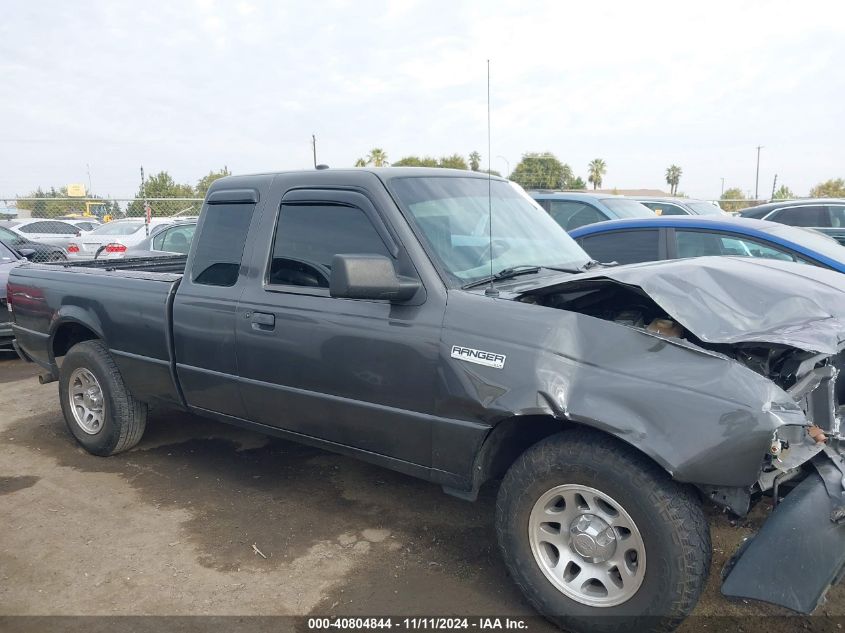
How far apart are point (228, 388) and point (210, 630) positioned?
55.5 inches

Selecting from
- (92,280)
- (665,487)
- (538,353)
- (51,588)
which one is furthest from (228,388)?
(665,487)

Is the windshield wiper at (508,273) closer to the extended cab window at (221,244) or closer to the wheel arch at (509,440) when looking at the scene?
the wheel arch at (509,440)

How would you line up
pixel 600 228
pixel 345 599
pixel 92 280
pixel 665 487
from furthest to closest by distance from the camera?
pixel 600 228, pixel 92 280, pixel 345 599, pixel 665 487

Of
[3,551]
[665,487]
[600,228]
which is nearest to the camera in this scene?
[665,487]

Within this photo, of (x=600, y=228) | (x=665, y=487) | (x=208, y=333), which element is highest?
(x=600, y=228)

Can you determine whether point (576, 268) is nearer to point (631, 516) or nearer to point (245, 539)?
point (631, 516)

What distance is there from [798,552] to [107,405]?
14.0 feet

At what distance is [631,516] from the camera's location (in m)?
2.56

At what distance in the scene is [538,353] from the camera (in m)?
2.74

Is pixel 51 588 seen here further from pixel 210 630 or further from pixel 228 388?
pixel 228 388

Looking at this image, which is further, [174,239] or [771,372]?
[174,239]

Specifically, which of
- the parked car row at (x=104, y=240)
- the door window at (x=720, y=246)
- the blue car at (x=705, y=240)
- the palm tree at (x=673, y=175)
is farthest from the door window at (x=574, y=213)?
the palm tree at (x=673, y=175)

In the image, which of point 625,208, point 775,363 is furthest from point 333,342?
point 625,208

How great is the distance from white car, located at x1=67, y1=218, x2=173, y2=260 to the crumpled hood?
39.3ft
